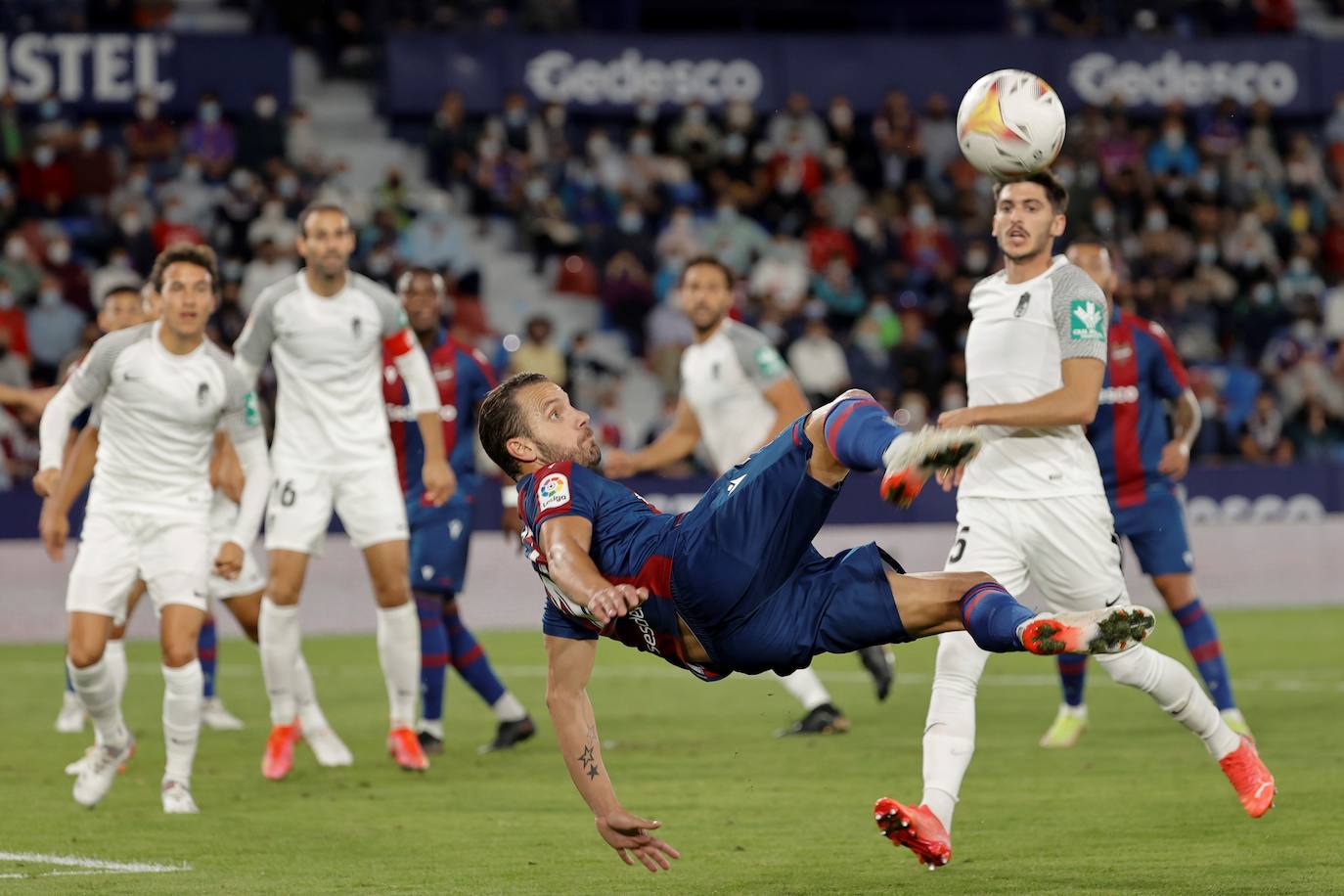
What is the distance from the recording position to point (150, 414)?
846 cm

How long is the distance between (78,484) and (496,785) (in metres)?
2.32

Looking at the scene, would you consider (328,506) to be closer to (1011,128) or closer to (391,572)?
(391,572)

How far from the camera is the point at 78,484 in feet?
29.3

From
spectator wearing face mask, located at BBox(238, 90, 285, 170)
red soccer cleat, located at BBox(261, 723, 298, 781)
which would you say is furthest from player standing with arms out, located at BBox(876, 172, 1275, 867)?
spectator wearing face mask, located at BBox(238, 90, 285, 170)

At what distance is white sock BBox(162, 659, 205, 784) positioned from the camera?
827 centimetres

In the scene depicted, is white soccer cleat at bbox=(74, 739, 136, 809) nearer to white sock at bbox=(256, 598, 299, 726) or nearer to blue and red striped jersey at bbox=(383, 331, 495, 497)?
white sock at bbox=(256, 598, 299, 726)

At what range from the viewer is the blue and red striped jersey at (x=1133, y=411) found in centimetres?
994

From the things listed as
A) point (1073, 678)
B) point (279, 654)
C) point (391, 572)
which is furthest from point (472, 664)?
point (1073, 678)

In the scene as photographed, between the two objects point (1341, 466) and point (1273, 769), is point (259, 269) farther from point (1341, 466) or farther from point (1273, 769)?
point (1273, 769)

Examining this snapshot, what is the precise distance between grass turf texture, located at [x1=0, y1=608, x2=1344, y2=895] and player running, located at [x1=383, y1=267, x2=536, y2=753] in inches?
8.9

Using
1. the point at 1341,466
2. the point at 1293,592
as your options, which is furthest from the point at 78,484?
the point at 1341,466

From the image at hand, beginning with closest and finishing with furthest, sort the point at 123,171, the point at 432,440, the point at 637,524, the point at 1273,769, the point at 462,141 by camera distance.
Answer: the point at 637,524 → the point at 1273,769 → the point at 432,440 → the point at 123,171 → the point at 462,141

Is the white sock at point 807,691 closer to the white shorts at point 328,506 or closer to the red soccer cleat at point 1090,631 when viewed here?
the white shorts at point 328,506

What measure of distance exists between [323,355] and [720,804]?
3020 mm
